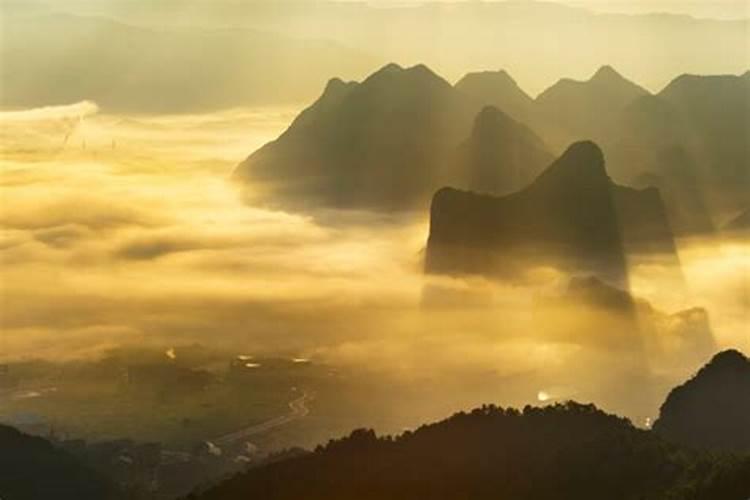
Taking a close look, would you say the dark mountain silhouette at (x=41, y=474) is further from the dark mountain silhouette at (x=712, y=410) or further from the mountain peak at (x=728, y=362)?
the mountain peak at (x=728, y=362)

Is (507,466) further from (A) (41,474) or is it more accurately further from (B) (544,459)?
(A) (41,474)

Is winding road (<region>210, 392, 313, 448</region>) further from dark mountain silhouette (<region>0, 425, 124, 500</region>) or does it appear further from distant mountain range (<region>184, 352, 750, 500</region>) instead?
distant mountain range (<region>184, 352, 750, 500</region>)

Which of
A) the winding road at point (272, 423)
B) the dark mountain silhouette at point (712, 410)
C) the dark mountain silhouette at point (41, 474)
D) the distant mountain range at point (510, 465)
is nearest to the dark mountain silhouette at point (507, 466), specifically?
the distant mountain range at point (510, 465)

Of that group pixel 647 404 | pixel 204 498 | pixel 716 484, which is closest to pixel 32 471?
pixel 204 498

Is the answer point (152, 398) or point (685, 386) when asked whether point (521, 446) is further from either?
point (152, 398)

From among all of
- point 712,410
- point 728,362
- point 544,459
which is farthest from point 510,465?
point 728,362
